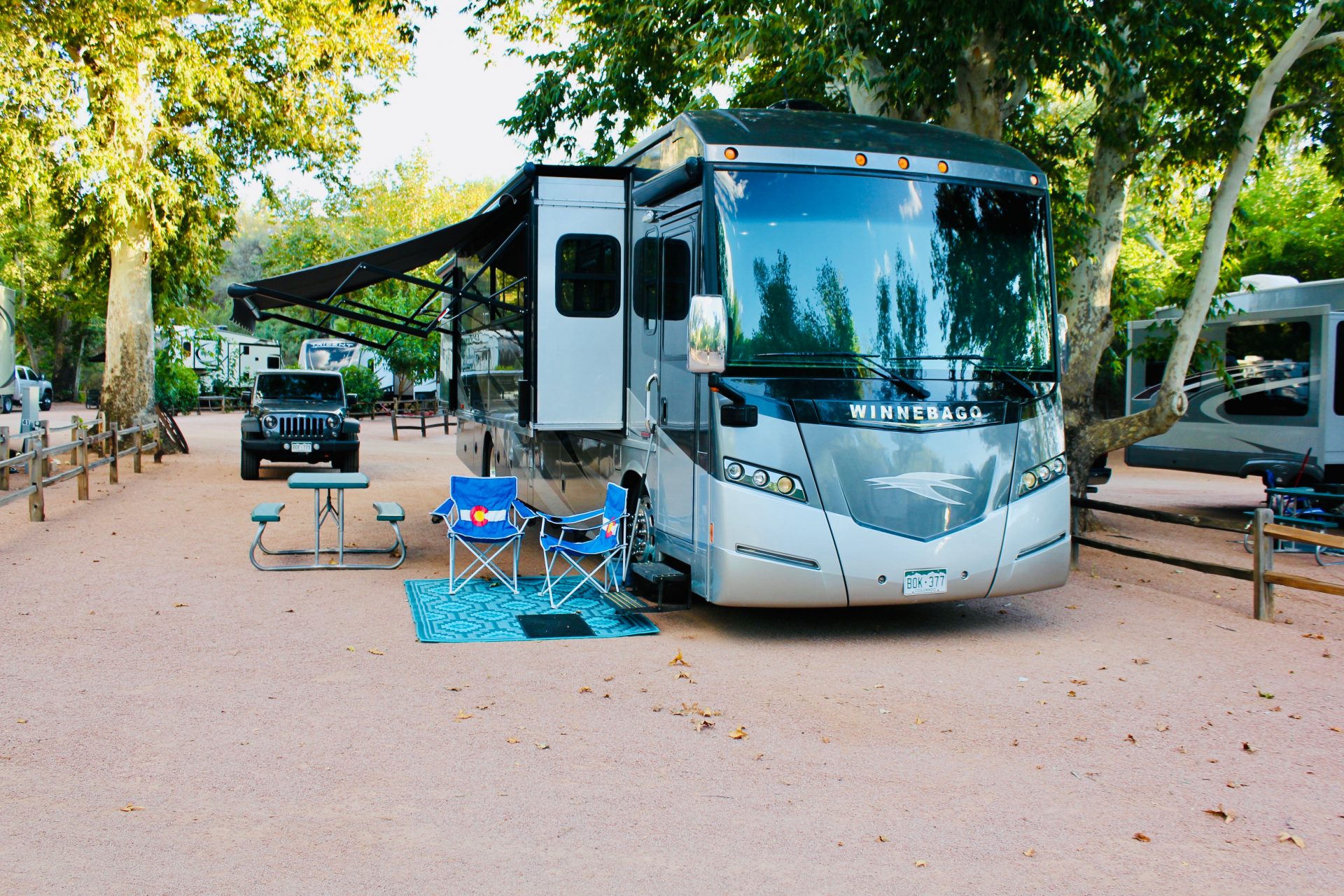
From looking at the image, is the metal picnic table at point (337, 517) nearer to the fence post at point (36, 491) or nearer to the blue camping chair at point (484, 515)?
the blue camping chair at point (484, 515)

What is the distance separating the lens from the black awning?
10.9 meters

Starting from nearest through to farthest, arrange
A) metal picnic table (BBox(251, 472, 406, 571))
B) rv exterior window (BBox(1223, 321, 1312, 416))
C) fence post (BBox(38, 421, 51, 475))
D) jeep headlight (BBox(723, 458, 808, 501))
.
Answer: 1. jeep headlight (BBox(723, 458, 808, 501))
2. metal picnic table (BBox(251, 472, 406, 571))
3. fence post (BBox(38, 421, 51, 475))
4. rv exterior window (BBox(1223, 321, 1312, 416))

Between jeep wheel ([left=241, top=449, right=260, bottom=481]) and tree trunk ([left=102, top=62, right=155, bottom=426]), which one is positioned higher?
tree trunk ([left=102, top=62, right=155, bottom=426])

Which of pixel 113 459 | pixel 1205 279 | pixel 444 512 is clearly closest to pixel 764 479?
pixel 444 512

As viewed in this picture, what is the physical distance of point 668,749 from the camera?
17.9 ft

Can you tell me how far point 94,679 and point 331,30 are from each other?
16.9m

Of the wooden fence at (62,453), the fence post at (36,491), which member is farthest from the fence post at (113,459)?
the fence post at (36,491)

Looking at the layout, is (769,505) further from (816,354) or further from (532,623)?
(532,623)

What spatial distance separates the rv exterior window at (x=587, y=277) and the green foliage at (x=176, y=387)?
22.3 m

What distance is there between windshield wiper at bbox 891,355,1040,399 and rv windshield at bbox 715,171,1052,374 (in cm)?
2

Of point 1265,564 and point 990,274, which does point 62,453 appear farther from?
point 1265,564

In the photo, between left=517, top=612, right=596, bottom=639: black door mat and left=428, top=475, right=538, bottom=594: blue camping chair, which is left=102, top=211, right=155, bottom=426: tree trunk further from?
left=517, top=612, right=596, bottom=639: black door mat

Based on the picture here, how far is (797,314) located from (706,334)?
0.70 meters

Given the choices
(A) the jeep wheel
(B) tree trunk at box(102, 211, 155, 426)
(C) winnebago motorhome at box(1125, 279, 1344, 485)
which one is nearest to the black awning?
(A) the jeep wheel
